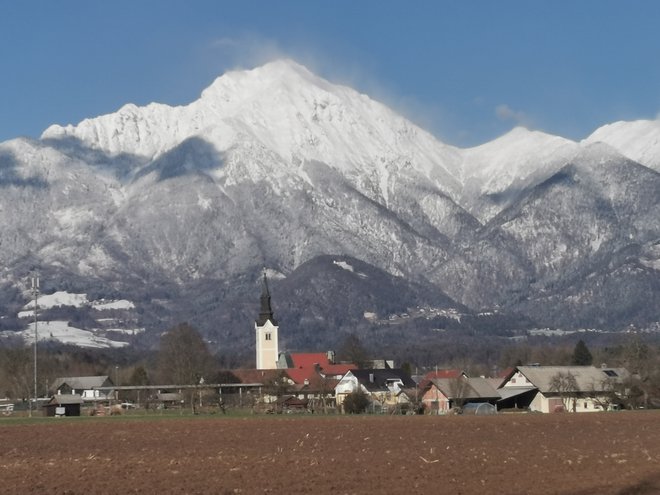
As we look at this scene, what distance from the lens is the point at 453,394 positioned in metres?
135

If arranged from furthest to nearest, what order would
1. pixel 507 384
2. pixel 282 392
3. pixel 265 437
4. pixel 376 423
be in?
pixel 282 392 → pixel 507 384 → pixel 376 423 → pixel 265 437

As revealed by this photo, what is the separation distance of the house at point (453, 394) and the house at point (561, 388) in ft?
6.79

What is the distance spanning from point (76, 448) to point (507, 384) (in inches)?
3639

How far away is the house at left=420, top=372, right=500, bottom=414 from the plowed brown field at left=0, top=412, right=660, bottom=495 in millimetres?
51071

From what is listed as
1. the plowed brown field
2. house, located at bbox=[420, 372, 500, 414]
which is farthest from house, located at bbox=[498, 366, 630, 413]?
the plowed brown field

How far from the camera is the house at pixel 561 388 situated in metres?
135

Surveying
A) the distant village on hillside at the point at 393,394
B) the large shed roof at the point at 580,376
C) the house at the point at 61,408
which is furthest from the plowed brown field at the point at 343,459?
the large shed roof at the point at 580,376

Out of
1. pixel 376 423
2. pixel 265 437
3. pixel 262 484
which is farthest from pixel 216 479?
pixel 376 423

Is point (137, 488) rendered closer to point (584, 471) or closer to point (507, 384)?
point (584, 471)

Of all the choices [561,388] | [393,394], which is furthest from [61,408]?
[561,388]

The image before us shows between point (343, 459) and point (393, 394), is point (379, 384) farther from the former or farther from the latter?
point (343, 459)

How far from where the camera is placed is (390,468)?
163 feet

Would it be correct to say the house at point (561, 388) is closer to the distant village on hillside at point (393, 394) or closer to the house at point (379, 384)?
the distant village on hillside at point (393, 394)

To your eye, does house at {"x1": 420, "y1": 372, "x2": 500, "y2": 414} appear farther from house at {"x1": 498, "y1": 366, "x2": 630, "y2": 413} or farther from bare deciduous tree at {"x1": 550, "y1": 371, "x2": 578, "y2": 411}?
bare deciduous tree at {"x1": 550, "y1": 371, "x2": 578, "y2": 411}
